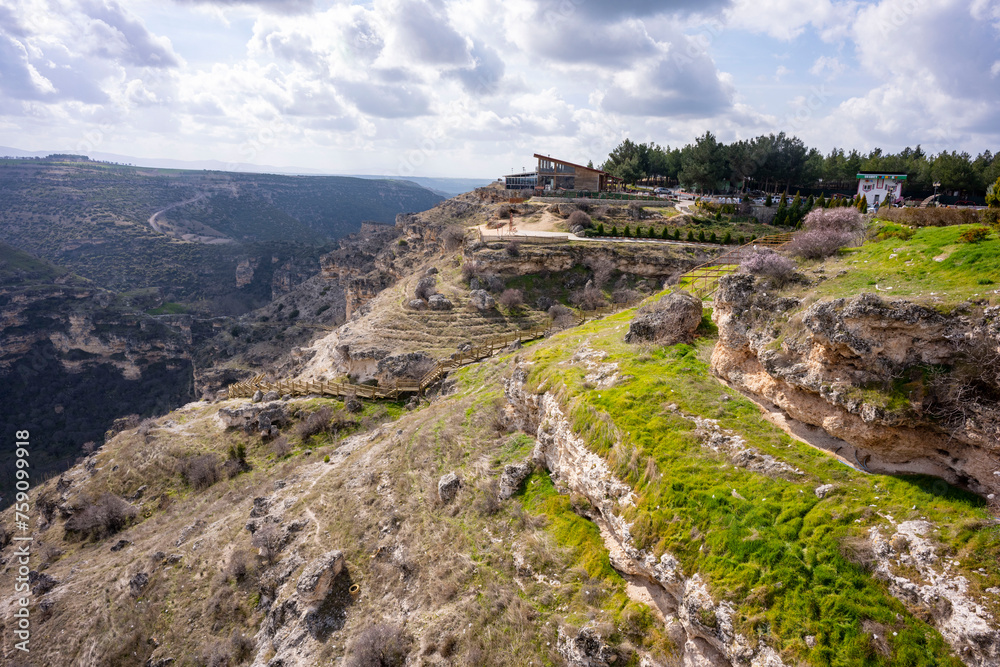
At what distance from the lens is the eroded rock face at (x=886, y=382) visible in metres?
8.32

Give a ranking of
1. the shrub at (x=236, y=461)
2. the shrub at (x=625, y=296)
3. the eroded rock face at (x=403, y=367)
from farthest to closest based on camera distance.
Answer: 1. the shrub at (x=625, y=296)
2. the eroded rock face at (x=403, y=367)
3. the shrub at (x=236, y=461)

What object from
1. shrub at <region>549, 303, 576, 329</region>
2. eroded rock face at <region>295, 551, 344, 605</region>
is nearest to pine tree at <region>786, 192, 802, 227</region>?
shrub at <region>549, 303, 576, 329</region>

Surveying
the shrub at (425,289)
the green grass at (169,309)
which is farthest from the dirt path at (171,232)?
the shrub at (425,289)

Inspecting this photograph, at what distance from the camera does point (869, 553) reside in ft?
26.4

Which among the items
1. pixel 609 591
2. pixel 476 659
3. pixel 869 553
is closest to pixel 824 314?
pixel 869 553

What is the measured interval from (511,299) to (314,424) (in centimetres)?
1936

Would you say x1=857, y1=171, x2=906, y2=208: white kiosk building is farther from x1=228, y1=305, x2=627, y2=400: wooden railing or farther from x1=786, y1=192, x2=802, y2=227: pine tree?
x1=228, y1=305, x2=627, y2=400: wooden railing

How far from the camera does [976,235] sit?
42.2 feet

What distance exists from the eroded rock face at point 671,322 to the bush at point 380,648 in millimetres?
12635

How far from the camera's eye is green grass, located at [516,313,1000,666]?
7.32 metres

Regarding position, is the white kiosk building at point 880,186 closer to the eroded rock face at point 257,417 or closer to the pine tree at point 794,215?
the pine tree at point 794,215

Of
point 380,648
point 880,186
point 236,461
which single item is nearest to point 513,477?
point 380,648

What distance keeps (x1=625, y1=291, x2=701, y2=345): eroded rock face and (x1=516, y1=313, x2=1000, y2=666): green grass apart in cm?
373
